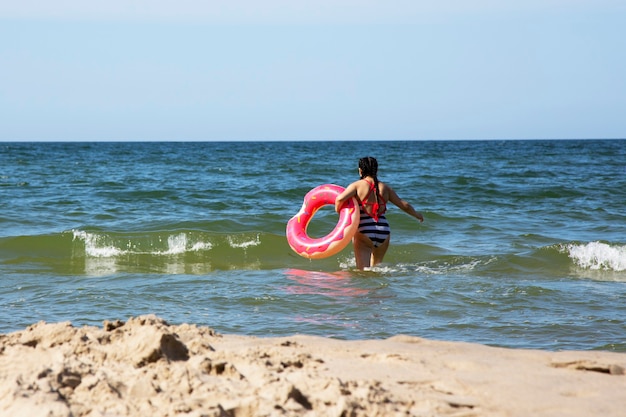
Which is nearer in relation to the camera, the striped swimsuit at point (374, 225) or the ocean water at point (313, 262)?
the ocean water at point (313, 262)

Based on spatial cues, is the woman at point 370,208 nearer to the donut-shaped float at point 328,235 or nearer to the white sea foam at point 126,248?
the donut-shaped float at point 328,235

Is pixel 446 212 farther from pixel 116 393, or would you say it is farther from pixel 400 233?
pixel 116 393

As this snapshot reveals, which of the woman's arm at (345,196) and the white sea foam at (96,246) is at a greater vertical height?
the woman's arm at (345,196)

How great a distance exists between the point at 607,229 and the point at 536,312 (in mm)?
5843

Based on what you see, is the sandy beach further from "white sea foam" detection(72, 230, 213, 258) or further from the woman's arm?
"white sea foam" detection(72, 230, 213, 258)

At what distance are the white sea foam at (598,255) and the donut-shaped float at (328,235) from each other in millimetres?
2922

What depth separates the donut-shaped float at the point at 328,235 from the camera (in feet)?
23.5

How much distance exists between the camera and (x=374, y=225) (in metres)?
7.29

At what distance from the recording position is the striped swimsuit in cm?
723

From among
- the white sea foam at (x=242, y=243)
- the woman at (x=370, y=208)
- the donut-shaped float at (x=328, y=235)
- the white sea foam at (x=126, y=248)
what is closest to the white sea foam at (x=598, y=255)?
the woman at (x=370, y=208)

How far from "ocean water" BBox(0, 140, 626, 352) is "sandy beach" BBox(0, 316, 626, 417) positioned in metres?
1.04

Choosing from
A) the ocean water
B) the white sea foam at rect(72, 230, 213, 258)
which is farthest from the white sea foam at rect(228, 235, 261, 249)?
the white sea foam at rect(72, 230, 213, 258)

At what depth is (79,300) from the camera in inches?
230

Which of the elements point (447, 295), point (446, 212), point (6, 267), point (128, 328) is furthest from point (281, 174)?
point (128, 328)
